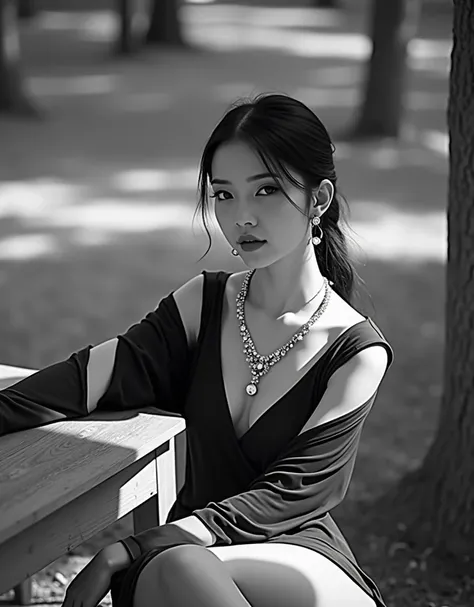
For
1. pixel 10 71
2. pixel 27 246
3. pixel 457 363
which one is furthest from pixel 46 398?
pixel 10 71

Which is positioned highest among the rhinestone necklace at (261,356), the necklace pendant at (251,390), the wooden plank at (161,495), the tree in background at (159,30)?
the rhinestone necklace at (261,356)

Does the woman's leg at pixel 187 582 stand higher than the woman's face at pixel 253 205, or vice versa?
the woman's face at pixel 253 205

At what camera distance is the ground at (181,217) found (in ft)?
14.0

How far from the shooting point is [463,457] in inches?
135

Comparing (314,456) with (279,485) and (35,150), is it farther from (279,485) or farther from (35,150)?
(35,150)

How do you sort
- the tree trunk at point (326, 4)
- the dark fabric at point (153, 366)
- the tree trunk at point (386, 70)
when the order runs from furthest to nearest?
the tree trunk at point (326, 4)
the tree trunk at point (386, 70)
the dark fabric at point (153, 366)

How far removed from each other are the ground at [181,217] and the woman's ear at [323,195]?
11.4 inches

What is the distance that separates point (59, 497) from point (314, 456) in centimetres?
51

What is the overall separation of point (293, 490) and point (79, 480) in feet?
1.39

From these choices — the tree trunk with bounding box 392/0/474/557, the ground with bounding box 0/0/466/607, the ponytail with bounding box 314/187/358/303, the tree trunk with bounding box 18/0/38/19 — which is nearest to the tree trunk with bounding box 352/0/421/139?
the ground with bounding box 0/0/466/607

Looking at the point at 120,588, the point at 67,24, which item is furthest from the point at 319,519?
the point at 67,24

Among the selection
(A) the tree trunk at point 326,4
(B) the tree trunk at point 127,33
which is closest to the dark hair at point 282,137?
(B) the tree trunk at point 127,33

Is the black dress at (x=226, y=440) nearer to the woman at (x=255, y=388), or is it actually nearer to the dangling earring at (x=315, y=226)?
the woman at (x=255, y=388)

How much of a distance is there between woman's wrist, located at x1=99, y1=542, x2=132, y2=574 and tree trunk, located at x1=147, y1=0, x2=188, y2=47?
17889 millimetres
